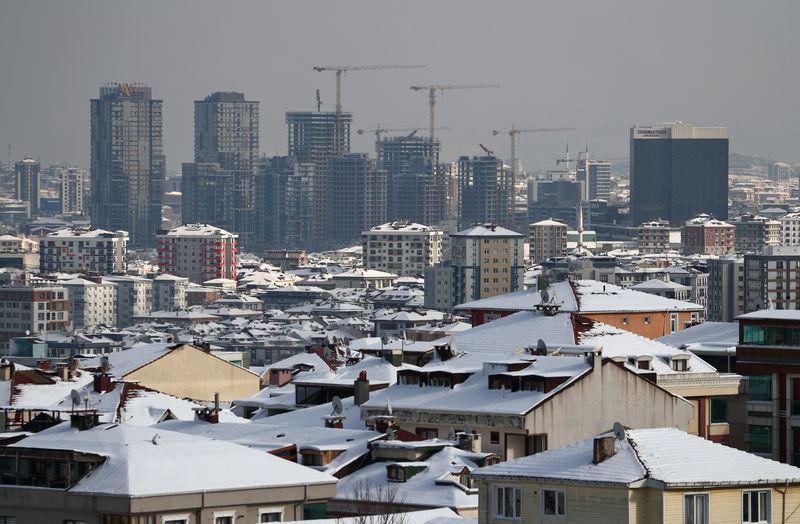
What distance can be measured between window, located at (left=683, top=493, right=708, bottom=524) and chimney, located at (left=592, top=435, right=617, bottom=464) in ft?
3.58

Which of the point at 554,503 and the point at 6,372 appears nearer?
the point at 554,503

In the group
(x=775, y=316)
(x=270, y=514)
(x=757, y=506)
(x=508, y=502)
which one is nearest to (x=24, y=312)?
(x=775, y=316)

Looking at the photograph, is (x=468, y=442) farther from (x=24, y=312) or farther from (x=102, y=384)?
(x=24, y=312)

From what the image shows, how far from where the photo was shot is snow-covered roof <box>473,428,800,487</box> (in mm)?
24156

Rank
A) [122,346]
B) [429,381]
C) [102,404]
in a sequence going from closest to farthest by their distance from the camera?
[429,381] → [102,404] → [122,346]

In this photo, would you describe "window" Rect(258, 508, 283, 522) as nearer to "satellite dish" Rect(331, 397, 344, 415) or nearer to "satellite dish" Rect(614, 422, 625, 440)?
"satellite dish" Rect(614, 422, 625, 440)

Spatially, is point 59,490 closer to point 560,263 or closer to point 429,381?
point 429,381

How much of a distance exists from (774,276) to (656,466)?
16526 cm

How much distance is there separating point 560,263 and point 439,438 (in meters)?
162

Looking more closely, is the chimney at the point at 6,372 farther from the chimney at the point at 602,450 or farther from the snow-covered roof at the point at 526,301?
the chimney at the point at 602,450

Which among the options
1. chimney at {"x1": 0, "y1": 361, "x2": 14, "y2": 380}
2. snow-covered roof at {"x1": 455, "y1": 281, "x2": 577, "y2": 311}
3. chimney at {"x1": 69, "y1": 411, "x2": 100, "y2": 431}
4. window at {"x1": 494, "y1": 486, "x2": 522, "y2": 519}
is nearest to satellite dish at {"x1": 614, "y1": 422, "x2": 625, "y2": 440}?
window at {"x1": 494, "y1": 486, "x2": 522, "y2": 519}

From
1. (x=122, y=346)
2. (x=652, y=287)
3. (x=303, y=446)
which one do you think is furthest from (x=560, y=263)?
(x=303, y=446)

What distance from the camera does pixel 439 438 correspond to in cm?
3691

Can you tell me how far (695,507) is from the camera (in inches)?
942
